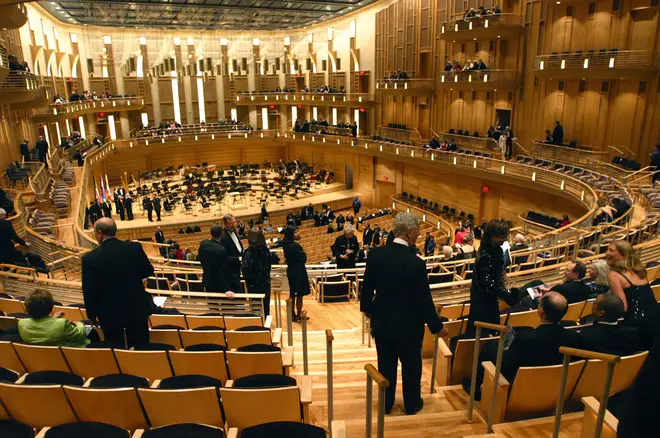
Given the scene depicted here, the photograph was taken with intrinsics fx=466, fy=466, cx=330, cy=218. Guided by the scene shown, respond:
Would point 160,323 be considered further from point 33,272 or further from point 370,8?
point 370,8

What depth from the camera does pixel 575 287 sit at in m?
5.19

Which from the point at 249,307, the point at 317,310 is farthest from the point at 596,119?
the point at 249,307

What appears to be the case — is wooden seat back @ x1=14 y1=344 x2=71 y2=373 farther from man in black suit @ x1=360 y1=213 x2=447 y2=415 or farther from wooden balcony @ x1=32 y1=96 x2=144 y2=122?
wooden balcony @ x1=32 y1=96 x2=144 y2=122

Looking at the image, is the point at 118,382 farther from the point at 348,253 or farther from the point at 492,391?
the point at 348,253

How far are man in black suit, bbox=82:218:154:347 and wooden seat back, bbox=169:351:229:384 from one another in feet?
2.11

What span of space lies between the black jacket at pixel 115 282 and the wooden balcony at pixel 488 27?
20.3 meters

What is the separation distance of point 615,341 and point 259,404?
109 inches

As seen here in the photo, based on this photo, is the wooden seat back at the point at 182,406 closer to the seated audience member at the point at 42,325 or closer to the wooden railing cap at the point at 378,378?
the wooden railing cap at the point at 378,378

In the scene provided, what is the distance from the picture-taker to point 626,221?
980cm

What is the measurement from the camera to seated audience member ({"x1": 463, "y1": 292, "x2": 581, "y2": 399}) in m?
3.53

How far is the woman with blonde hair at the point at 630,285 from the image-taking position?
12.9 ft

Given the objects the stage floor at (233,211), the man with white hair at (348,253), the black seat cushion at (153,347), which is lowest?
the stage floor at (233,211)

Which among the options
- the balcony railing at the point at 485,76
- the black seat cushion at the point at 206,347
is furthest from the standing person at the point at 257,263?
the balcony railing at the point at 485,76

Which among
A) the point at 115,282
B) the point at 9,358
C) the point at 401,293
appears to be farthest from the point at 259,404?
the point at 9,358
